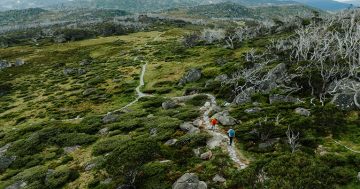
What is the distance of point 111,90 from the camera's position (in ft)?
280

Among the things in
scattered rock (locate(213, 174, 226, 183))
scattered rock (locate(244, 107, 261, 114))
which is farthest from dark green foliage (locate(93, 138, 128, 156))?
scattered rock (locate(244, 107, 261, 114))

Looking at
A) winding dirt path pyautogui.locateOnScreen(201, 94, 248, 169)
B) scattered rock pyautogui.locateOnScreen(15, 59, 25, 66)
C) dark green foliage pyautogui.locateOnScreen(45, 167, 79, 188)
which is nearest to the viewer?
winding dirt path pyautogui.locateOnScreen(201, 94, 248, 169)

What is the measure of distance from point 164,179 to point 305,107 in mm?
24126

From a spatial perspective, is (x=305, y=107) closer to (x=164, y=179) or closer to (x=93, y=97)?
(x=164, y=179)

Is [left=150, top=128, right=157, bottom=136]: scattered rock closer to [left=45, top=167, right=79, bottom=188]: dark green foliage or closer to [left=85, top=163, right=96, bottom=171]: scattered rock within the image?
[left=85, top=163, right=96, bottom=171]: scattered rock

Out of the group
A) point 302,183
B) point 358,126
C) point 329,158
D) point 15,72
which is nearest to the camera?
point 302,183

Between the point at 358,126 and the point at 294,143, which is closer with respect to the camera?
the point at 294,143

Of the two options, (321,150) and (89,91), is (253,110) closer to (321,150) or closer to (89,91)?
(321,150)

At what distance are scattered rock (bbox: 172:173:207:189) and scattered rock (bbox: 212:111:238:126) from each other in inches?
595

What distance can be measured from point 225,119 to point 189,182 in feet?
55.0

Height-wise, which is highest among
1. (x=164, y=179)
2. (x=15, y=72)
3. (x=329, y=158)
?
(x=329, y=158)

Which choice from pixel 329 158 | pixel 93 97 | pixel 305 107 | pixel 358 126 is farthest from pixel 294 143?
pixel 93 97

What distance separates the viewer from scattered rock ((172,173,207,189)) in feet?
106

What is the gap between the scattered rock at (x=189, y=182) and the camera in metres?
32.2
